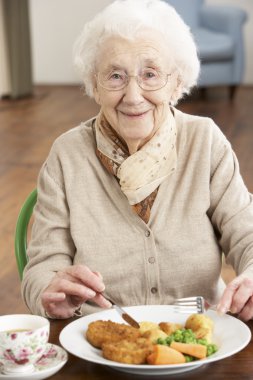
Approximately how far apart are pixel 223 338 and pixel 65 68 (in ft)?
25.4

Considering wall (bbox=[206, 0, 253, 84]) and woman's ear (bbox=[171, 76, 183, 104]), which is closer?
woman's ear (bbox=[171, 76, 183, 104])

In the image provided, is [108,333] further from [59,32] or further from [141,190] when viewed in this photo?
[59,32]

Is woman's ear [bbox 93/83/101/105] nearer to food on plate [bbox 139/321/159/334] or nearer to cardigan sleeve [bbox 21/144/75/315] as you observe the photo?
cardigan sleeve [bbox 21/144/75/315]

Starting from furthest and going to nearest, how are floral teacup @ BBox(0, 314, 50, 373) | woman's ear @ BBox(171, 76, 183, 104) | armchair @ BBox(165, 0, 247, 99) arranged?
armchair @ BBox(165, 0, 247, 99) → woman's ear @ BBox(171, 76, 183, 104) → floral teacup @ BBox(0, 314, 50, 373)

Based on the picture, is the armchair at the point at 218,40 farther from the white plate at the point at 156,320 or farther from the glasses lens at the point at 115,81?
the white plate at the point at 156,320

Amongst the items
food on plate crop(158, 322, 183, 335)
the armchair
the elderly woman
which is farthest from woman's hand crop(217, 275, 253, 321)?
the armchair

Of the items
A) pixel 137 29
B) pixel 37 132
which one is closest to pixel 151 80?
pixel 137 29

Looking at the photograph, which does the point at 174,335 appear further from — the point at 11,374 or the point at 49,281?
the point at 49,281

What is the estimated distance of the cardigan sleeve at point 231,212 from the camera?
1.94 metres

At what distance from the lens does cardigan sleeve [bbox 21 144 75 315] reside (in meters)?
1.90

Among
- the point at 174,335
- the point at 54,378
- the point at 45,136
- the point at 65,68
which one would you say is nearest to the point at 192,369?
the point at 174,335

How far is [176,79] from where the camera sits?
6.66 feet

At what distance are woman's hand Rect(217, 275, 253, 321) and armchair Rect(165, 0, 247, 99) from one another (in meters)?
6.14

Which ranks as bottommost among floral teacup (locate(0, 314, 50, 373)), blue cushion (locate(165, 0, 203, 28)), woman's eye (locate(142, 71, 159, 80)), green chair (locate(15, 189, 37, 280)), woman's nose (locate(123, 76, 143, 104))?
blue cushion (locate(165, 0, 203, 28))
